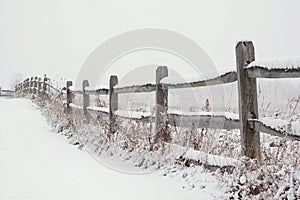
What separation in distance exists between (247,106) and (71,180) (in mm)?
2229

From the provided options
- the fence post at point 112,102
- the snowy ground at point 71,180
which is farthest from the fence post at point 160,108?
the fence post at point 112,102

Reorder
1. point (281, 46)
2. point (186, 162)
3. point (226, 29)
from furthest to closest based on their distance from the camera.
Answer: point (226, 29) → point (281, 46) → point (186, 162)

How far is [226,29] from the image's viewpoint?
81688mm

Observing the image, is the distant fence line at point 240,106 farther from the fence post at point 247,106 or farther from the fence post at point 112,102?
the fence post at point 112,102

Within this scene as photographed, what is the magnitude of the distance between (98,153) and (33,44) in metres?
151

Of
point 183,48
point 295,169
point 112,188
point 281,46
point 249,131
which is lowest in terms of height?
point 112,188

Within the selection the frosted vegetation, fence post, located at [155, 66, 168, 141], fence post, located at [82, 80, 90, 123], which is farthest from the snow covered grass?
fence post, located at [82, 80, 90, 123]

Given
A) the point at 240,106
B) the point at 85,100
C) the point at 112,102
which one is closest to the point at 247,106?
the point at 240,106

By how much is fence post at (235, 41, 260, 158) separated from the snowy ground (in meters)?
0.55

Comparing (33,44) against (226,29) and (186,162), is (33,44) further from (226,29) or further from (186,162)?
(186,162)

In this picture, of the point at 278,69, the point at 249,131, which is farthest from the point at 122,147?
the point at 278,69

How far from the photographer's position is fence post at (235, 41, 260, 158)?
3.81 meters

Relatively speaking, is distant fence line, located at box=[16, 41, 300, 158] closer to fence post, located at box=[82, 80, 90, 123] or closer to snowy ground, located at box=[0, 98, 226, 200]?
snowy ground, located at box=[0, 98, 226, 200]

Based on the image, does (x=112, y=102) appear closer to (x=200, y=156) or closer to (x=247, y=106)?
(x=200, y=156)
